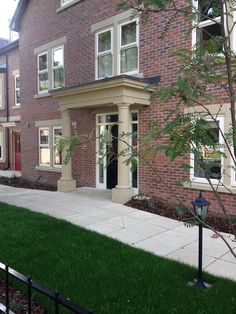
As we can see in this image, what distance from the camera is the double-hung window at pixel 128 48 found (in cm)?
947

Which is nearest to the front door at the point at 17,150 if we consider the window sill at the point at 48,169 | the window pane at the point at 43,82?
the window sill at the point at 48,169

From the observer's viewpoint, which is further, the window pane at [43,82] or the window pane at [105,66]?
the window pane at [43,82]

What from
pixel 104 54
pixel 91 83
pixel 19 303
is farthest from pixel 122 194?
pixel 19 303

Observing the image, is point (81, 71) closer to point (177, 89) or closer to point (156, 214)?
point (156, 214)

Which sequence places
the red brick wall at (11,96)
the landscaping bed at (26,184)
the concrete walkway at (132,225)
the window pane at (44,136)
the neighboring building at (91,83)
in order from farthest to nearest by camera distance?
the red brick wall at (11,96) → the window pane at (44,136) → the landscaping bed at (26,184) → the neighboring building at (91,83) → the concrete walkway at (132,225)

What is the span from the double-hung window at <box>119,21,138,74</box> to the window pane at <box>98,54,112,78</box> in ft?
1.63

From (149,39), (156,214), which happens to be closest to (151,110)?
(149,39)

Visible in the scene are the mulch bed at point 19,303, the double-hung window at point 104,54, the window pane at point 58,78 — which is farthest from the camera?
the window pane at point 58,78

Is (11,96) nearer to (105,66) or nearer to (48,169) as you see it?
(48,169)

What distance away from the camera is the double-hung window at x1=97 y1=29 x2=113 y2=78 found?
1022cm

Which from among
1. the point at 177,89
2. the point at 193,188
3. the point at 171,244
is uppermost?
the point at 177,89

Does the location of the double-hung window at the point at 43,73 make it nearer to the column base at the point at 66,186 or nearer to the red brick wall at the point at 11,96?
the column base at the point at 66,186

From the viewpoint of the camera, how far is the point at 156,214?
295 inches

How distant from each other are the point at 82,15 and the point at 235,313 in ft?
34.2
